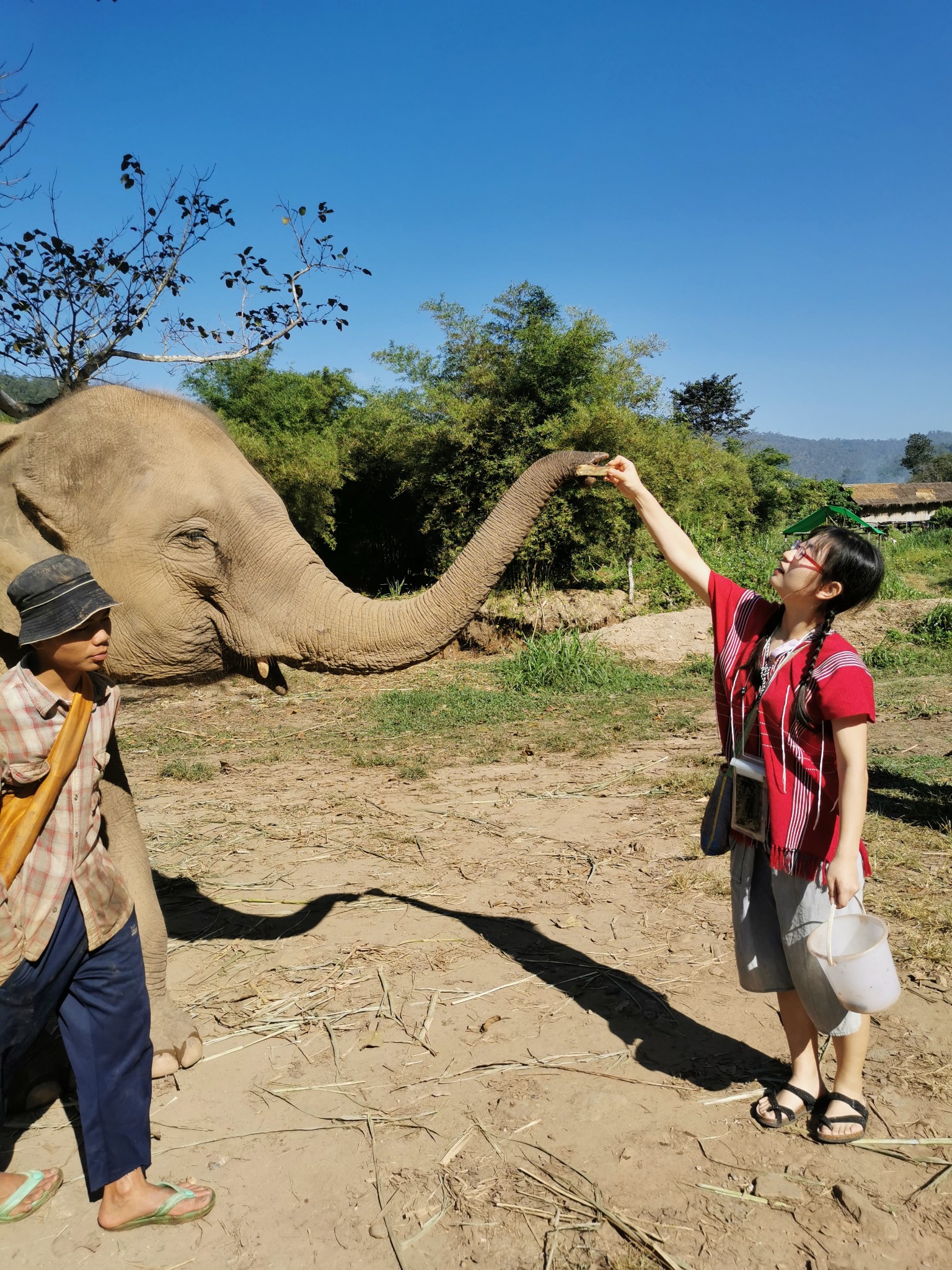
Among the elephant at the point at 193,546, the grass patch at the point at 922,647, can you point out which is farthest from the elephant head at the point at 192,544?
the grass patch at the point at 922,647

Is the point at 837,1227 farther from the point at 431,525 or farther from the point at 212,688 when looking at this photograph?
the point at 431,525

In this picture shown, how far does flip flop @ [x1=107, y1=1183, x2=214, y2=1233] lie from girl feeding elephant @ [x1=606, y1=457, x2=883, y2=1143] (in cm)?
165

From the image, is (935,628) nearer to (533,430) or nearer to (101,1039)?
(533,430)

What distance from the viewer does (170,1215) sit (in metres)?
2.34

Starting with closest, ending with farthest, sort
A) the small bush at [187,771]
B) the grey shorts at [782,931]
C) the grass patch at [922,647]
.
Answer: the grey shorts at [782,931]
the small bush at [187,771]
the grass patch at [922,647]

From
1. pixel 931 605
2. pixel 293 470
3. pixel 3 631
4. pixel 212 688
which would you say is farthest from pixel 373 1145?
pixel 293 470

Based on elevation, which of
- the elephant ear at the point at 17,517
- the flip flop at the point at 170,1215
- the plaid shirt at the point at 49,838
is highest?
the elephant ear at the point at 17,517

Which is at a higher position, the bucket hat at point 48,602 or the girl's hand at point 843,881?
the bucket hat at point 48,602

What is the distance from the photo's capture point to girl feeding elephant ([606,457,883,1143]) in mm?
2299

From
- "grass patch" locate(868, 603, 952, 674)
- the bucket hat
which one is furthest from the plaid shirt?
"grass patch" locate(868, 603, 952, 674)

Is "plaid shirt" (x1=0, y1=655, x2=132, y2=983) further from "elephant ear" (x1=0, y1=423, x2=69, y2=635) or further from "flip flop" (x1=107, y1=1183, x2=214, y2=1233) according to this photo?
"flip flop" (x1=107, y1=1183, x2=214, y2=1233)

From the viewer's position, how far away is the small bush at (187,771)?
25.0 feet

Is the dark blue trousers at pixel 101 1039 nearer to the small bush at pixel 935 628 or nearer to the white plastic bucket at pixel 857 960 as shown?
the white plastic bucket at pixel 857 960

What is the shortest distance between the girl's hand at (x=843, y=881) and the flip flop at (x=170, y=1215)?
74.6 inches
